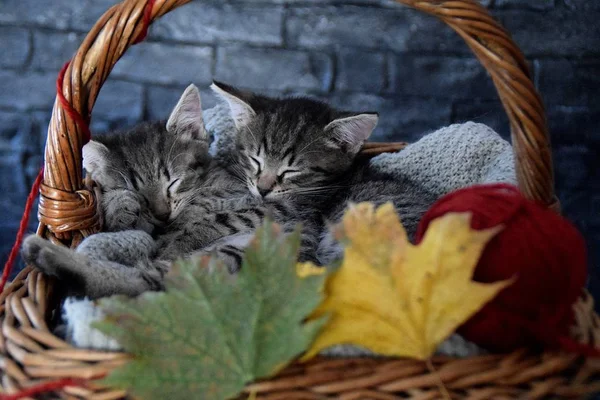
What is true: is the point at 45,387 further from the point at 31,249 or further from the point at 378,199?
the point at 378,199

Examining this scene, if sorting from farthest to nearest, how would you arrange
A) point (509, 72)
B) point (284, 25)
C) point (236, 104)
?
point (284, 25) → point (236, 104) → point (509, 72)

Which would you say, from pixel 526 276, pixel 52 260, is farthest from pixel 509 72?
pixel 52 260

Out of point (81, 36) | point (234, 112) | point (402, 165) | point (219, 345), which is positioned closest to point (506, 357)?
point (219, 345)

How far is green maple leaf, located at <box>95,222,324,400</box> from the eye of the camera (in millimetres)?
597

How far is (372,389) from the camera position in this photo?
607 mm

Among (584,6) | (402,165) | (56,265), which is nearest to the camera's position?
(56,265)

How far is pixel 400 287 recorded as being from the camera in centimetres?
62

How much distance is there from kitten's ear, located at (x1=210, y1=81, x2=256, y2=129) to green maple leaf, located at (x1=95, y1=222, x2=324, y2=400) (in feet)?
2.21

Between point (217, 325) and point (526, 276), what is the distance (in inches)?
14.3

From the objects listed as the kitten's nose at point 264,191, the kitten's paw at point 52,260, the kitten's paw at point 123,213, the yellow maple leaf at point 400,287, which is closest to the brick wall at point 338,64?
the kitten's nose at point 264,191

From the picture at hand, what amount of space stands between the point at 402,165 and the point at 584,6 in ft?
2.86

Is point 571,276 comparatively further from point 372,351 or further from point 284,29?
point 284,29

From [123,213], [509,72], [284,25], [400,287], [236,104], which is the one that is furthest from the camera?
[284,25]

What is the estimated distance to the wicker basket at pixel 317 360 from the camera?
2.01 feet
